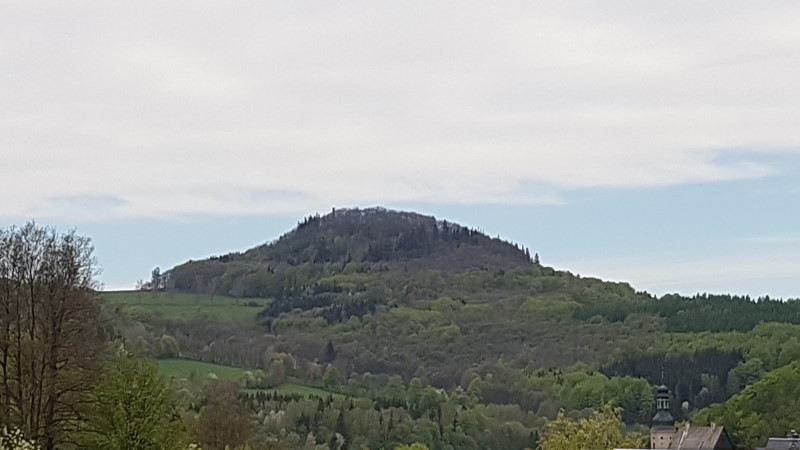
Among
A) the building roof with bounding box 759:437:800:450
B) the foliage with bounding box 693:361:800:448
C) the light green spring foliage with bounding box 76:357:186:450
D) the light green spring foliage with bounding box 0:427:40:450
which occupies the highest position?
the foliage with bounding box 693:361:800:448

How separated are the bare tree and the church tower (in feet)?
232

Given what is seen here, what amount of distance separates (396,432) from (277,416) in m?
21.7

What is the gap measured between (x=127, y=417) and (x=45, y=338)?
4.33 metres

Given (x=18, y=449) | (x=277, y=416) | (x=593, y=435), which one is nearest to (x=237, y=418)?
(x=593, y=435)

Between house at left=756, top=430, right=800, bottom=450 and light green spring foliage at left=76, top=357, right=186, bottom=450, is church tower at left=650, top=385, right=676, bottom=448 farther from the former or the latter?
light green spring foliage at left=76, top=357, right=186, bottom=450

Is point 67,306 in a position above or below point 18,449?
above

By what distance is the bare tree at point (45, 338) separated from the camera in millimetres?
60188

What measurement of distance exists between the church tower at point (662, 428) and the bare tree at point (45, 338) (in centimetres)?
7078

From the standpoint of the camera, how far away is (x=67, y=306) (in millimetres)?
61000

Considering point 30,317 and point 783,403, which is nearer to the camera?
point 30,317

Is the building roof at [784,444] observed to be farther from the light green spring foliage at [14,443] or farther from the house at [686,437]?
the light green spring foliage at [14,443]

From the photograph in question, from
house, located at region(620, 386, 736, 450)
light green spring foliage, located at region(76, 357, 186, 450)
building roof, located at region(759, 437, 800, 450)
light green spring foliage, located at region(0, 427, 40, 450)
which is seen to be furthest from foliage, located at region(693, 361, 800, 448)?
light green spring foliage, located at region(0, 427, 40, 450)

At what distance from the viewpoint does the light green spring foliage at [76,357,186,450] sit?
59.6m

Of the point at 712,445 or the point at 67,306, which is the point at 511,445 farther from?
the point at 67,306
